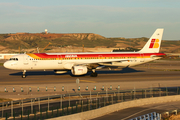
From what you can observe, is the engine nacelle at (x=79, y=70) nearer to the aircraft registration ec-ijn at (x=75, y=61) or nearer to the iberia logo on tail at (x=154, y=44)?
the aircraft registration ec-ijn at (x=75, y=61)

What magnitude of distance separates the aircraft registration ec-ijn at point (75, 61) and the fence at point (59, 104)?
677 inches

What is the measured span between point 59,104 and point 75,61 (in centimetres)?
2305

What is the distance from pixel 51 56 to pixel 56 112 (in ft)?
90.4

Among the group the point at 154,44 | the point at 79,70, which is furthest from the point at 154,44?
the point at 79,70

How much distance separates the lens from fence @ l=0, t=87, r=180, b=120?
1793 cm

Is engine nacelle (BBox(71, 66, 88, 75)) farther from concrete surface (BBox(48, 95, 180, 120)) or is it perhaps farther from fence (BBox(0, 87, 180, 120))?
concrete surface (BBox(48, 95, 180, 120))

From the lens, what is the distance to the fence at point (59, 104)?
17927 millimetres

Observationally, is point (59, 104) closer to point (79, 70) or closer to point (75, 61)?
point (79, 70)

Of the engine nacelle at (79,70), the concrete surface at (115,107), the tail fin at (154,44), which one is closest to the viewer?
the concrete surface at (115,107)

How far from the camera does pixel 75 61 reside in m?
45.8

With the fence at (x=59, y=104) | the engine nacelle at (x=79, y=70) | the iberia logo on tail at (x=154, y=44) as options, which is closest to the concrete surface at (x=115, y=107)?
the fence at (x=59, y=104)

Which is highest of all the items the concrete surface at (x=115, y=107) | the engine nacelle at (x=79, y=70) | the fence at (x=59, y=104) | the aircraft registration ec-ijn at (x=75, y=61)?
the aircraft registration ec-ijn at (x=75, y=61)

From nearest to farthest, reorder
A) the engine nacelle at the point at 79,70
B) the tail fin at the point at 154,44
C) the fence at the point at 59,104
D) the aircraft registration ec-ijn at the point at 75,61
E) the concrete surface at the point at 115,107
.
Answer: the fence at the point at 59,104 < the concrete surface at the point at 115,107 < the engine nacelle at the point at 79,70 < the aircraft registration ec-ijn at the point at 75,61 < the tail fin at the point at 154,44

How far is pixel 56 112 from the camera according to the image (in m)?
18.5
